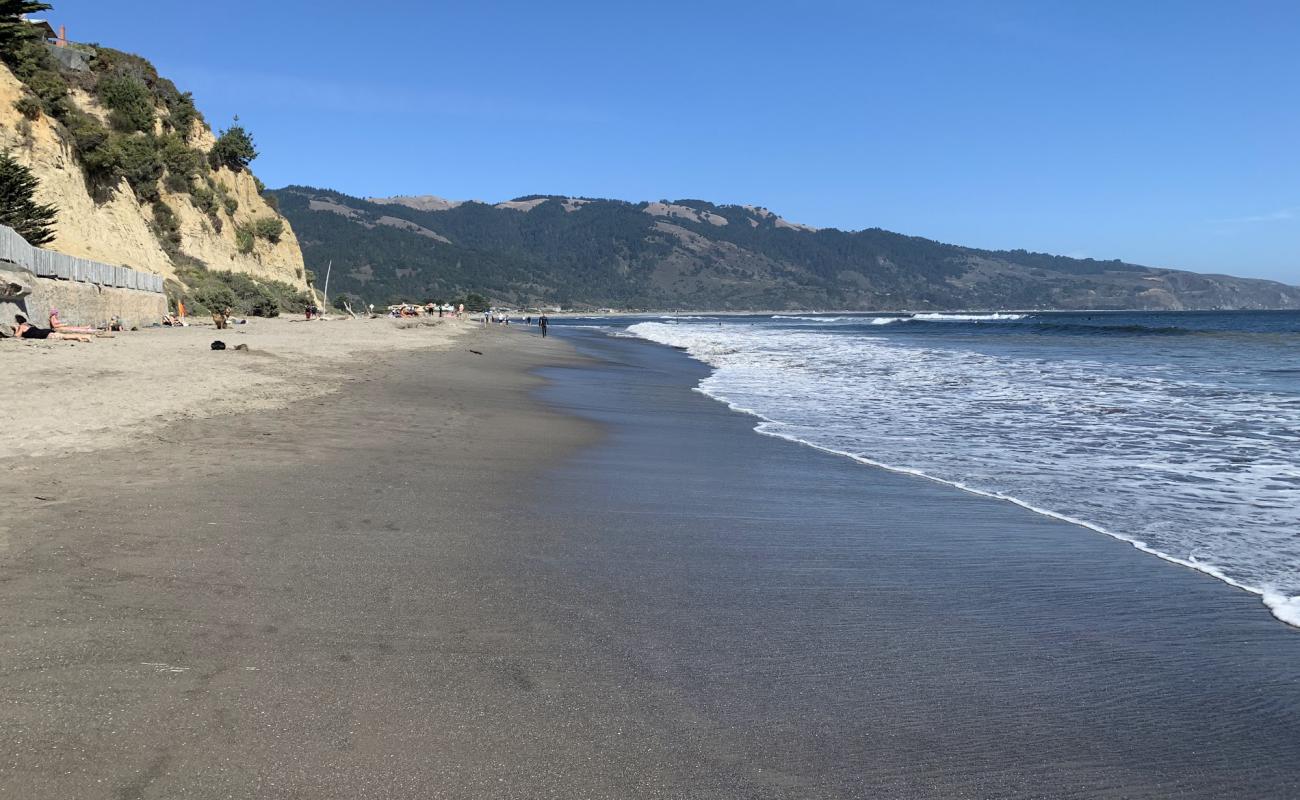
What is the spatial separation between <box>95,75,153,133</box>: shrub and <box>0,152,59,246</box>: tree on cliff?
1854 cm

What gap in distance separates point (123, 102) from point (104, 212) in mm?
12287

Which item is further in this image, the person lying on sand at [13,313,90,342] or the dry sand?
the person lying on sand at [13,313,90,342]

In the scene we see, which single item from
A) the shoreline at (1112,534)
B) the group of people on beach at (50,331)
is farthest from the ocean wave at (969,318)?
the group of people on beach at (50,331)

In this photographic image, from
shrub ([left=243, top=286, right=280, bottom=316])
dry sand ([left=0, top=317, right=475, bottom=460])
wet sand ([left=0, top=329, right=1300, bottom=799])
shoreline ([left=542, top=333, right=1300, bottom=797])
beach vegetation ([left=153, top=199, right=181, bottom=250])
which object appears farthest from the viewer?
shrub ([left=243, top=286, right=280, bottom=316])

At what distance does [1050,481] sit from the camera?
7402 mm

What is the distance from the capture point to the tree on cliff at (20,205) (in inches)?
777

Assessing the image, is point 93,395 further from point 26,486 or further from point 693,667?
point 693,667

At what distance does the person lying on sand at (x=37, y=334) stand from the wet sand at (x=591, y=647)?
1060cm

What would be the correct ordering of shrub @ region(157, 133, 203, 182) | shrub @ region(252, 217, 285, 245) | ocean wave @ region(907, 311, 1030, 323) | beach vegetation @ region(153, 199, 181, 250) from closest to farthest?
beach vegetation @ region(153, 199, 181, 250), shrub @ region(157, 133, 203, 182), shrub @ region(252, 217, 285, 245), ocean wave @ region(907, 311, 1030, 323)

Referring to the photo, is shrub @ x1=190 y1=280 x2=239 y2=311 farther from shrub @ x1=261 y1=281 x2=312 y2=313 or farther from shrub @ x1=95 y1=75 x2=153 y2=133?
shrub @ x1=95 y1=75 x2=153 y2=133

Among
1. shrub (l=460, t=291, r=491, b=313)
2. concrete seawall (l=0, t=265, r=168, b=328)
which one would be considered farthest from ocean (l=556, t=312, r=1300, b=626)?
shrub (l=460, t=291, r=491, b=313)

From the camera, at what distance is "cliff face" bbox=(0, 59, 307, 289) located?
78.4ft

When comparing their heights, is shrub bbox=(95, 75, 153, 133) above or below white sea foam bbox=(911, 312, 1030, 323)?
above

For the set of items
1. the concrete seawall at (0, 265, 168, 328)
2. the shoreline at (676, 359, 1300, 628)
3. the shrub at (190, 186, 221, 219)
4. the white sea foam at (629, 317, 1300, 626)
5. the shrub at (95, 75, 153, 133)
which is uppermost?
the shrub at (95, 75, 153, 133)
